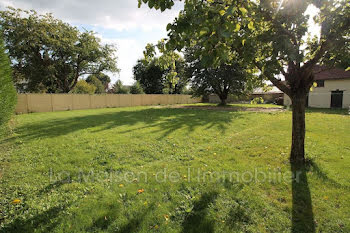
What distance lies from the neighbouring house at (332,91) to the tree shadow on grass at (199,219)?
71.9 ft

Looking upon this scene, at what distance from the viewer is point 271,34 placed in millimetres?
3365

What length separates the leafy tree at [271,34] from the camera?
184cm

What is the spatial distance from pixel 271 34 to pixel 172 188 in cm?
332

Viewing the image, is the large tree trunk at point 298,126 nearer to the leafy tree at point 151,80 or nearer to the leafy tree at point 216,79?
the leafy tree at point 216,79

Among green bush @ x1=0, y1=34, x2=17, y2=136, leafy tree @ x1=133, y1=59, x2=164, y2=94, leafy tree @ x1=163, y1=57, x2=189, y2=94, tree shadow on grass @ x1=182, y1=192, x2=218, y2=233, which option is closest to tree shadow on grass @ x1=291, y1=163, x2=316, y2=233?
tree shadow on grass @ x1=182, y1=192, x2=218, y2=233

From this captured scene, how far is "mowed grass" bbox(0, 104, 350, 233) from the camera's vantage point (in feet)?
7.80

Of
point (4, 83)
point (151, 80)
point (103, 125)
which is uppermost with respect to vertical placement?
point (151, 80)

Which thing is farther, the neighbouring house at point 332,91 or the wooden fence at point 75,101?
the neighbouring house at point 332,91

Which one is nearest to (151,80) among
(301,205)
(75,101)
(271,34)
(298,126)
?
(75,101)

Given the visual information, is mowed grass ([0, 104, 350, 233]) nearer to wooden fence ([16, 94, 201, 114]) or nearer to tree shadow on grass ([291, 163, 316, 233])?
→ tree shadow on grass ([291, 163, 316, 233])

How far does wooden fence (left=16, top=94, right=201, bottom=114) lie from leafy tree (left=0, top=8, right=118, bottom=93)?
4.21 m

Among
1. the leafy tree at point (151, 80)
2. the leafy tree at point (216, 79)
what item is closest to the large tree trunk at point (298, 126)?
the leafy tree at point (216, 79)

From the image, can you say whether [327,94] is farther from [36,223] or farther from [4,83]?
[4,83]

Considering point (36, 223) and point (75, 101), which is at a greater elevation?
point (75, 101)
